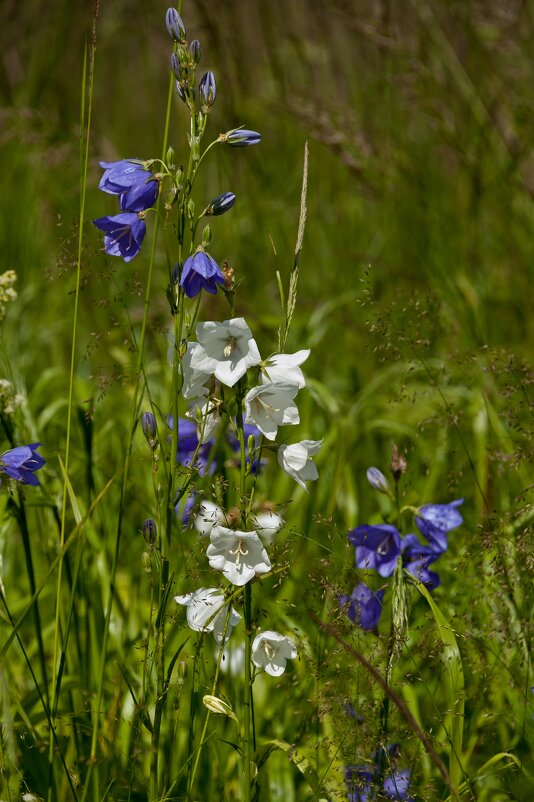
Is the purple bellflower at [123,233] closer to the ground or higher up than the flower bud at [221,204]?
closer to the ground

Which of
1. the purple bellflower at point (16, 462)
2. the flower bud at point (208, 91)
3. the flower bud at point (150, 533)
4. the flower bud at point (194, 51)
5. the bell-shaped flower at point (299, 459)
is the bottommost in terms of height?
the flower bud at point (150, 533)

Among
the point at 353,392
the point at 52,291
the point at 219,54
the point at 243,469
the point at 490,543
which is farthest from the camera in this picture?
the point at 52,291

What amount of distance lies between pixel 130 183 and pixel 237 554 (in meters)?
0.52

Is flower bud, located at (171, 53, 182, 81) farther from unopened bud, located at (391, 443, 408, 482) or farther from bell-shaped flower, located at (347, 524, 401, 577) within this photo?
bell-shaped flower, located at (347, 524, 401, 577)

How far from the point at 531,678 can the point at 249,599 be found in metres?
0.67

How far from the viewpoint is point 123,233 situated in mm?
1224

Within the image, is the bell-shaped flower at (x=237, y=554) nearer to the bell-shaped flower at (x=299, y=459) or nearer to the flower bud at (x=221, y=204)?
the bell-shaped flower at (x=299, y=459)

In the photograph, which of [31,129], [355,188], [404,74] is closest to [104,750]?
[355,188]

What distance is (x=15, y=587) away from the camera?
2184 mm

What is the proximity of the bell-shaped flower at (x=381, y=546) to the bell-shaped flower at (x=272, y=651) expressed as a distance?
0.29 m

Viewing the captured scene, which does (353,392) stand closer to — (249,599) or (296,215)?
(296,215)

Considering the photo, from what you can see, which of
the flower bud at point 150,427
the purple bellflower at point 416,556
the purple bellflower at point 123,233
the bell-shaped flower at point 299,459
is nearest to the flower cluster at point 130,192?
the purple bellflower at point 123,233

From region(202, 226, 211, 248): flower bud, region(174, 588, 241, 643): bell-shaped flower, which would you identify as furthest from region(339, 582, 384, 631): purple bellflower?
region(202, 226, 211, 248): flower bud

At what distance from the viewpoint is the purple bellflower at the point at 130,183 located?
118cm
